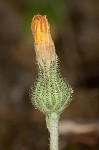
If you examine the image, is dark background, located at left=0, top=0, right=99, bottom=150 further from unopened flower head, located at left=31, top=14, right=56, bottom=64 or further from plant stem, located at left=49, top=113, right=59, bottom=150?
unopened flower head, located at left=31, top=14, right=56, bottom=64

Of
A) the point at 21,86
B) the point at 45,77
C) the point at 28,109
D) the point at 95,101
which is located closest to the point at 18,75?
the point at 21,86

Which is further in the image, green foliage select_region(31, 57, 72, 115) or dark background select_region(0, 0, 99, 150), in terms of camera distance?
dark background select_region(0, 0, 99, 150)

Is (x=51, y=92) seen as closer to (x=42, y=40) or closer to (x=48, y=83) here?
(x=48, y=83)

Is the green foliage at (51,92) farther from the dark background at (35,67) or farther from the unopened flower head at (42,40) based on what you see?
the dark background at (35,67)

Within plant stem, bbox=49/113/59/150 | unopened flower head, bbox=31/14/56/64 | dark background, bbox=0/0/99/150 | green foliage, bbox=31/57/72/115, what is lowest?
plant stem, bbox=49/113/59/150

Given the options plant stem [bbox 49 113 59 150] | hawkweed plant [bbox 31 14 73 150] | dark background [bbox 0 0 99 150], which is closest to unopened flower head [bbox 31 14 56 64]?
hawkweed plant [bbox 31 14 73 150]

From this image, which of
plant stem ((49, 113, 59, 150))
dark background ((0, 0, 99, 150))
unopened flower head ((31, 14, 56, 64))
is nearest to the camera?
unopened flower head ((31, 14, 56, 64))

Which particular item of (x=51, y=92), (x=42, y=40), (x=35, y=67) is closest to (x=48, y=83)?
(x=51, y=92)
